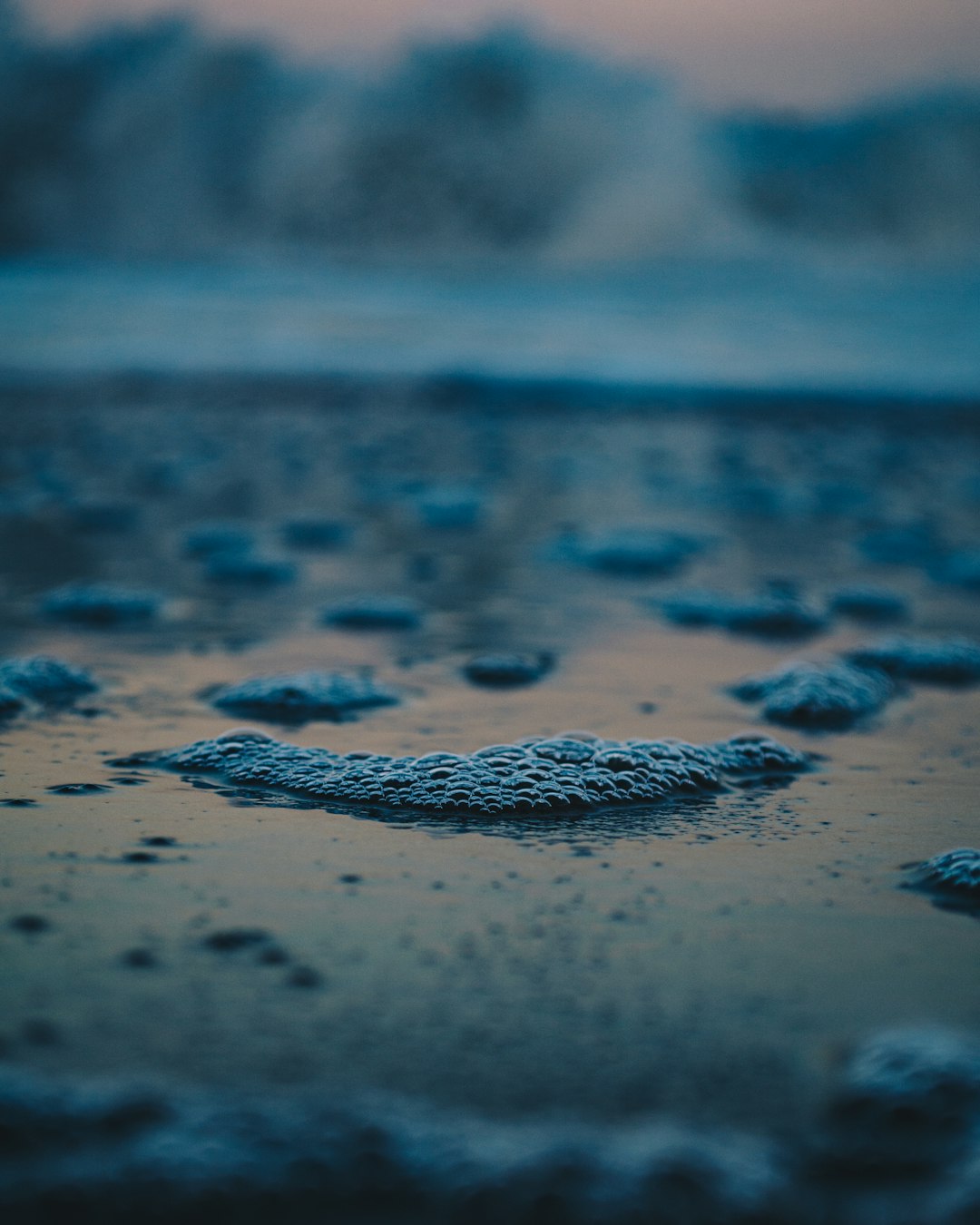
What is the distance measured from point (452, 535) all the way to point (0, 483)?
2009mm

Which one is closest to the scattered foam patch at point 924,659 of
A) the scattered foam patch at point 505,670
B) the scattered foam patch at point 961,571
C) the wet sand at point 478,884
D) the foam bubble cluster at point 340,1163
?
the wet sand at point 478,884

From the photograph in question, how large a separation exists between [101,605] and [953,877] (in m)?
2.06

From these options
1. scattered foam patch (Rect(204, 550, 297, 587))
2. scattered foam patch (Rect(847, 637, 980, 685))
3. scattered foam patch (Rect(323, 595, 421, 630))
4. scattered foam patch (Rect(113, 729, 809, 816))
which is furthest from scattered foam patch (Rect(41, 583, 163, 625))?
scattered foam patch (Rect(847, 637, 980, 685))

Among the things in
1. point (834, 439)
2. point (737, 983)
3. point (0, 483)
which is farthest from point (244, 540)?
point (834, 439)

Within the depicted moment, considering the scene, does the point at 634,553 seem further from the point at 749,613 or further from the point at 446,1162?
the point at 446,1162

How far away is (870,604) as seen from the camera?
3.13 metres

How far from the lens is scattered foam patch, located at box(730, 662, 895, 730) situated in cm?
218

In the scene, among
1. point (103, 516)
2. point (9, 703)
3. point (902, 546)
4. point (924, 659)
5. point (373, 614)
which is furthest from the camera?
point (103, 516)

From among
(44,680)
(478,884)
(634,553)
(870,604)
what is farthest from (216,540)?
(478,884)

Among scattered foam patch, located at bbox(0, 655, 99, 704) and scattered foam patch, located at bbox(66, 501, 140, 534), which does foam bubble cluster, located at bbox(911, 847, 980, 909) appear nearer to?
scattered foam patch, located at bbox(0, 655, 99, 704)

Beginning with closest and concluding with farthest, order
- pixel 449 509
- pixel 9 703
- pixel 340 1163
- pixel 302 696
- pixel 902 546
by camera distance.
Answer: pixel 340 1163 < pixel 9 703 < pixel 302 696 < pixel 902 546 < pixel 449 509

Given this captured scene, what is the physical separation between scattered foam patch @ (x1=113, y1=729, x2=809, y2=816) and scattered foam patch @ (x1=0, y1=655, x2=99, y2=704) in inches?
15.9

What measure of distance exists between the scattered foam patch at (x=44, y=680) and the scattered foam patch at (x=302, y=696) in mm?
244

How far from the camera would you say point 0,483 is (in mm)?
4918
